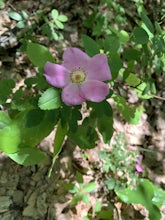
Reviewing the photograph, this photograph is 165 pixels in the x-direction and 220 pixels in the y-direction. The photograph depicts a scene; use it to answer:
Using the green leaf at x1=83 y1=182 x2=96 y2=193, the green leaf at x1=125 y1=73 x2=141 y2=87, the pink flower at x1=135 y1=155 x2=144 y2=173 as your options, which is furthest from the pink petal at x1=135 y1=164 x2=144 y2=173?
the green leaf at x1=125 y1=73 x2=141 y2=87

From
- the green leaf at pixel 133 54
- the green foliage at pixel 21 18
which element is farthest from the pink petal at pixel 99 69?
the green foliage at pixel 21 18

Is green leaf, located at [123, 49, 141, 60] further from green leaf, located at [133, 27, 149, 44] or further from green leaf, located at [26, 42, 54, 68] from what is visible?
green leaf, located at [26, 42, 54, 68]

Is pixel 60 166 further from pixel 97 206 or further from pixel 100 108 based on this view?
pixel 100 108

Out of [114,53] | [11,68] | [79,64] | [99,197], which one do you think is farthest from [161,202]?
[11,68]

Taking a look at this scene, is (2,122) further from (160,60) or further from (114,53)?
A: (160,60)

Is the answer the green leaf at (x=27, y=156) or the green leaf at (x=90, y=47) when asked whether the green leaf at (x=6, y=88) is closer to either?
the green leaf at (x=27, y=156)

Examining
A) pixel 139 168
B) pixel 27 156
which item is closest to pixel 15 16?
pixel 27 156
